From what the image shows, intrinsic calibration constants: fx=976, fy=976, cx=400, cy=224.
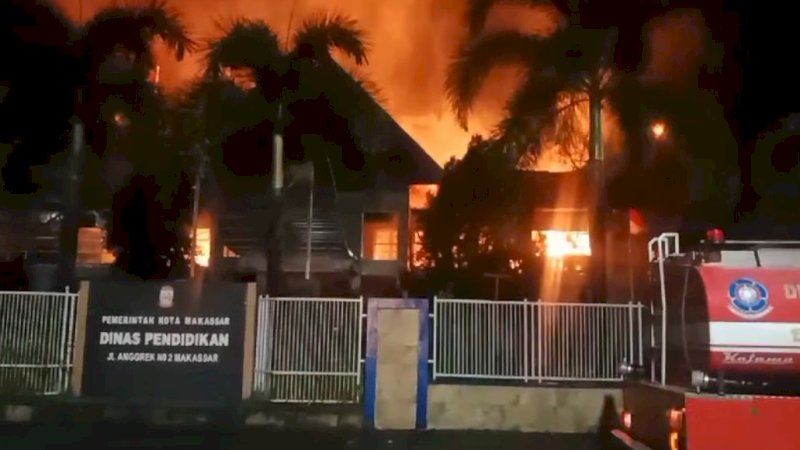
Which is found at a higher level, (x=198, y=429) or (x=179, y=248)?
(x=179, y=248)

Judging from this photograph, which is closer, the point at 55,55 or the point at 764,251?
the point at 764,251

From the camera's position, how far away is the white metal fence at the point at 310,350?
1515 centimetres

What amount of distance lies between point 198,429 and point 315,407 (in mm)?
1847

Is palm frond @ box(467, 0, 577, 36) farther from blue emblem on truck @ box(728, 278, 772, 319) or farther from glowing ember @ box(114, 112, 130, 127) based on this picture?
blue emblem on truck @ box(728, 278, 772, 319)

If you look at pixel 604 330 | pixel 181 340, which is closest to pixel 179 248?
pixel 181 340

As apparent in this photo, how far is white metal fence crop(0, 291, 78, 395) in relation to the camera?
15.5 meters

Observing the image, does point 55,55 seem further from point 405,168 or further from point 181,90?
point 405,168

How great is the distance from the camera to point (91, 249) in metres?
29.3

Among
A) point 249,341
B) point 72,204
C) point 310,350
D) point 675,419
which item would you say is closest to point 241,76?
point 72,204

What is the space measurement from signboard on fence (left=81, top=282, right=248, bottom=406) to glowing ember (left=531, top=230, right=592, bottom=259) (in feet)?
34.7

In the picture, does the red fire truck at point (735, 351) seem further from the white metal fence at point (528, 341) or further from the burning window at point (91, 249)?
the burning window at point (91, 249)

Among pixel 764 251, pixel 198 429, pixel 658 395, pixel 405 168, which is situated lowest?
pixel 198 429

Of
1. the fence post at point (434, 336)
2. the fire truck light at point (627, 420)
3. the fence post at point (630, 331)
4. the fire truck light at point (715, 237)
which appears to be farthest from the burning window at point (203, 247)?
the fire truck light at point (715, 237)

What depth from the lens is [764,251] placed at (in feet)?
24.0
